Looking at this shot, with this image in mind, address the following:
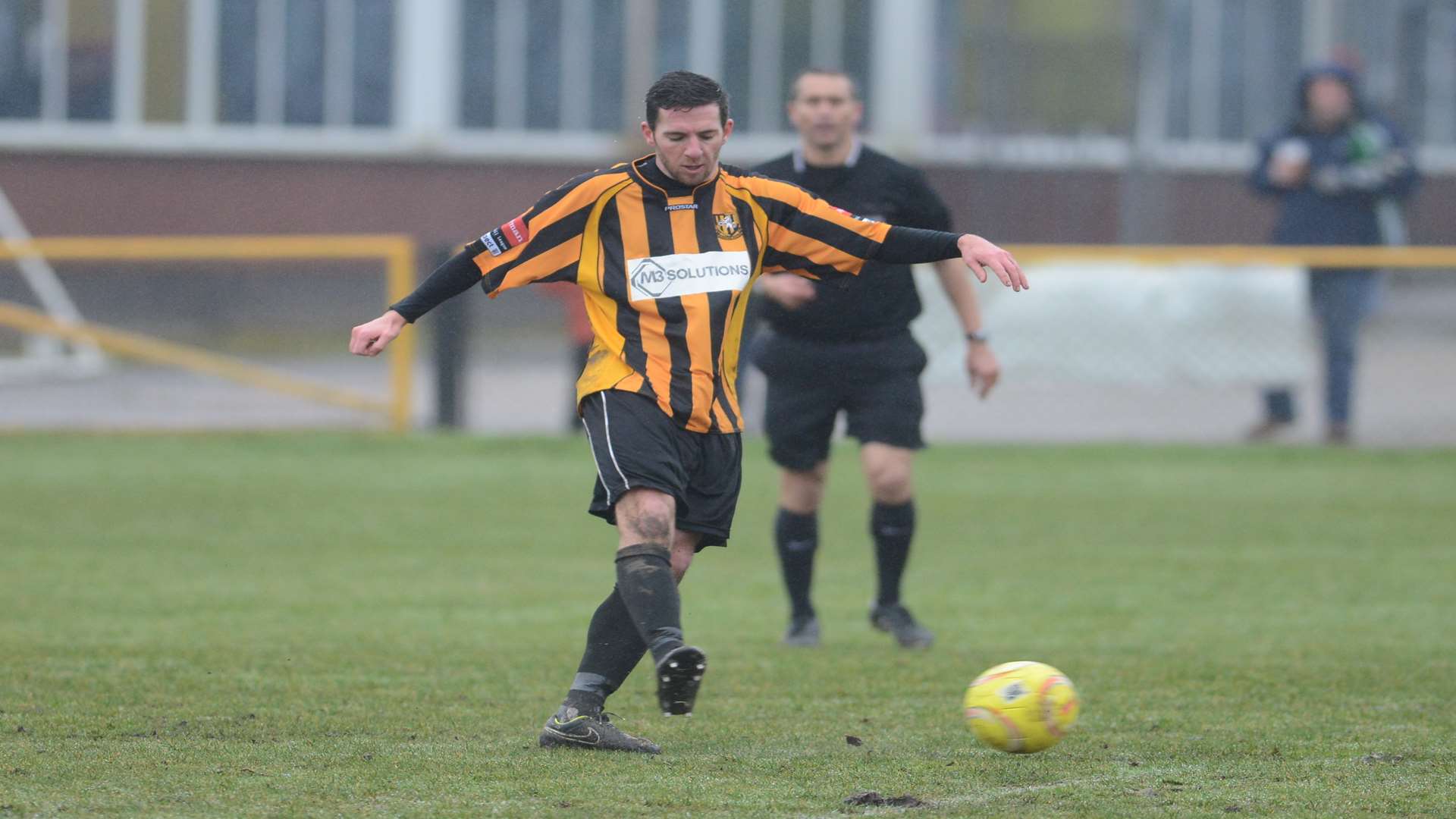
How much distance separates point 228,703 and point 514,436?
8077 mm

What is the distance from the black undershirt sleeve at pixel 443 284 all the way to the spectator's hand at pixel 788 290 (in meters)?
1.78

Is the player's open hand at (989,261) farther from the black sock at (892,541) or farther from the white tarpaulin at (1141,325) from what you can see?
the white tarpaulin at (1141,325)

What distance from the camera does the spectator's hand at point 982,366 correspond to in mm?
6918

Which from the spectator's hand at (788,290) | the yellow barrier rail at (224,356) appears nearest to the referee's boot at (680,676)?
the spectator's hand at (788,290)

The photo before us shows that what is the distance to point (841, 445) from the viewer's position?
43.2 feet

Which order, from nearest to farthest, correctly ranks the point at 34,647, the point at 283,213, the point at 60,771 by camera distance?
the point at 60,771, the point at 34,647, the point at 283,213

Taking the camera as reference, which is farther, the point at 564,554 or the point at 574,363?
the point at 574,363

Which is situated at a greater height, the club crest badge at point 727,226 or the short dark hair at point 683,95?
the short dark hair at point 683,95

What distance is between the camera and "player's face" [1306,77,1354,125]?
13.0 meters

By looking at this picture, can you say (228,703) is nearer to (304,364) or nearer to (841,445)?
(841,445)

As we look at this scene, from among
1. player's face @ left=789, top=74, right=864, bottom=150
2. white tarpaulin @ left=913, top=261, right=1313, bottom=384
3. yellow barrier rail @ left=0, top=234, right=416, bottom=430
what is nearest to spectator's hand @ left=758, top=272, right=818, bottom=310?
player's face @ left=789, top=74, right=864, bottom=150

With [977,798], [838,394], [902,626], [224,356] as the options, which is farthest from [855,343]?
[224,356]

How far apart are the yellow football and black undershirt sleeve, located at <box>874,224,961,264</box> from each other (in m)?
1.10

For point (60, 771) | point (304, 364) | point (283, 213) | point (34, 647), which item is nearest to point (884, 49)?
point (283, 213)
